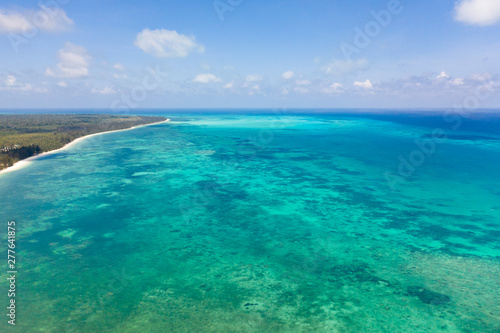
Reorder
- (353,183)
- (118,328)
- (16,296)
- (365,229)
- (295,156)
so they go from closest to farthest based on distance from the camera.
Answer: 1. (118,328)
2. (16,296)
3. (365,229)
4. (353,183)
5. (295,156)

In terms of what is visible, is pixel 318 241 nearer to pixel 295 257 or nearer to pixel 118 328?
pixel 295 257

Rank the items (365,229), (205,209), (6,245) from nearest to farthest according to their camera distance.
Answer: (6,245), (365,229), (205,209)

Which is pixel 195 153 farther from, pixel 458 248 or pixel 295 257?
pixel 458 248

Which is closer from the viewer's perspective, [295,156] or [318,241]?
[318,241]

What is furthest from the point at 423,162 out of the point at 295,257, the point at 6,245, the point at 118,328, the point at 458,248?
the point at 6,245

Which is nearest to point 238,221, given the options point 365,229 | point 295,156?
point 365,229

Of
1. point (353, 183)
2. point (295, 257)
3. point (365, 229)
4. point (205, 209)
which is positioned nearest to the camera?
point (295, 257)
